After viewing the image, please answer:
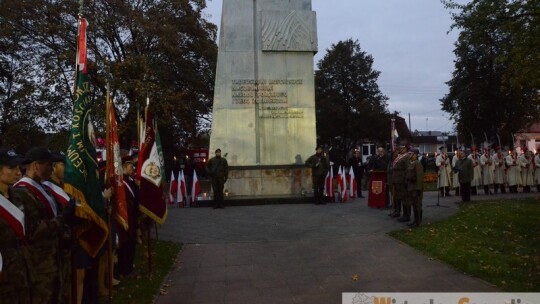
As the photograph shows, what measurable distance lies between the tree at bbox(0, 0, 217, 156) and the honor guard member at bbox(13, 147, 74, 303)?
66.2 feet

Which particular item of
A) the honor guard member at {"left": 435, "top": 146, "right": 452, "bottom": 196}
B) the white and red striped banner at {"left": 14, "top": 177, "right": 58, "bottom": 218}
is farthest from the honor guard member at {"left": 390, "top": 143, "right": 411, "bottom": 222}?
the white and red striped banner at {"left": 14, "top": 177, "right": 58, "bottom": 218}

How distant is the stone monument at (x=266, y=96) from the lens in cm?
1758

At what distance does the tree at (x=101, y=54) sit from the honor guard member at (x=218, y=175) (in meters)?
10.0

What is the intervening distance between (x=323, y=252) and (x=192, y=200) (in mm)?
8941

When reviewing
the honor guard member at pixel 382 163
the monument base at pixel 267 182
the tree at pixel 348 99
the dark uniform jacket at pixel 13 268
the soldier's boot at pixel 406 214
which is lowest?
the soldier's boot at pixel 406 214

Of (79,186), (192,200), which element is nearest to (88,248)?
(79,186)

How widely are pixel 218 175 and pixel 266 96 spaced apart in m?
3.79

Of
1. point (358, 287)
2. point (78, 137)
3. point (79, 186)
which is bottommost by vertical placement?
point (358, 287)

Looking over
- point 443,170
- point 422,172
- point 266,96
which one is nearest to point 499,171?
point 443,170

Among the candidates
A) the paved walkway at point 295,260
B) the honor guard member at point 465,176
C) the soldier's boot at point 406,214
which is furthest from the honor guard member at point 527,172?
the soldier's boot at point 406,214

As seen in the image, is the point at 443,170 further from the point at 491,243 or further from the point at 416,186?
the point at 491,243

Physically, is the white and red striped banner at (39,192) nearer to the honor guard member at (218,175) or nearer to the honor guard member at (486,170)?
the honor guard member at (218,175)

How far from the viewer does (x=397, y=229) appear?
451 inches

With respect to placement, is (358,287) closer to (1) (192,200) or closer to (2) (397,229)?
(2) (397,229)
